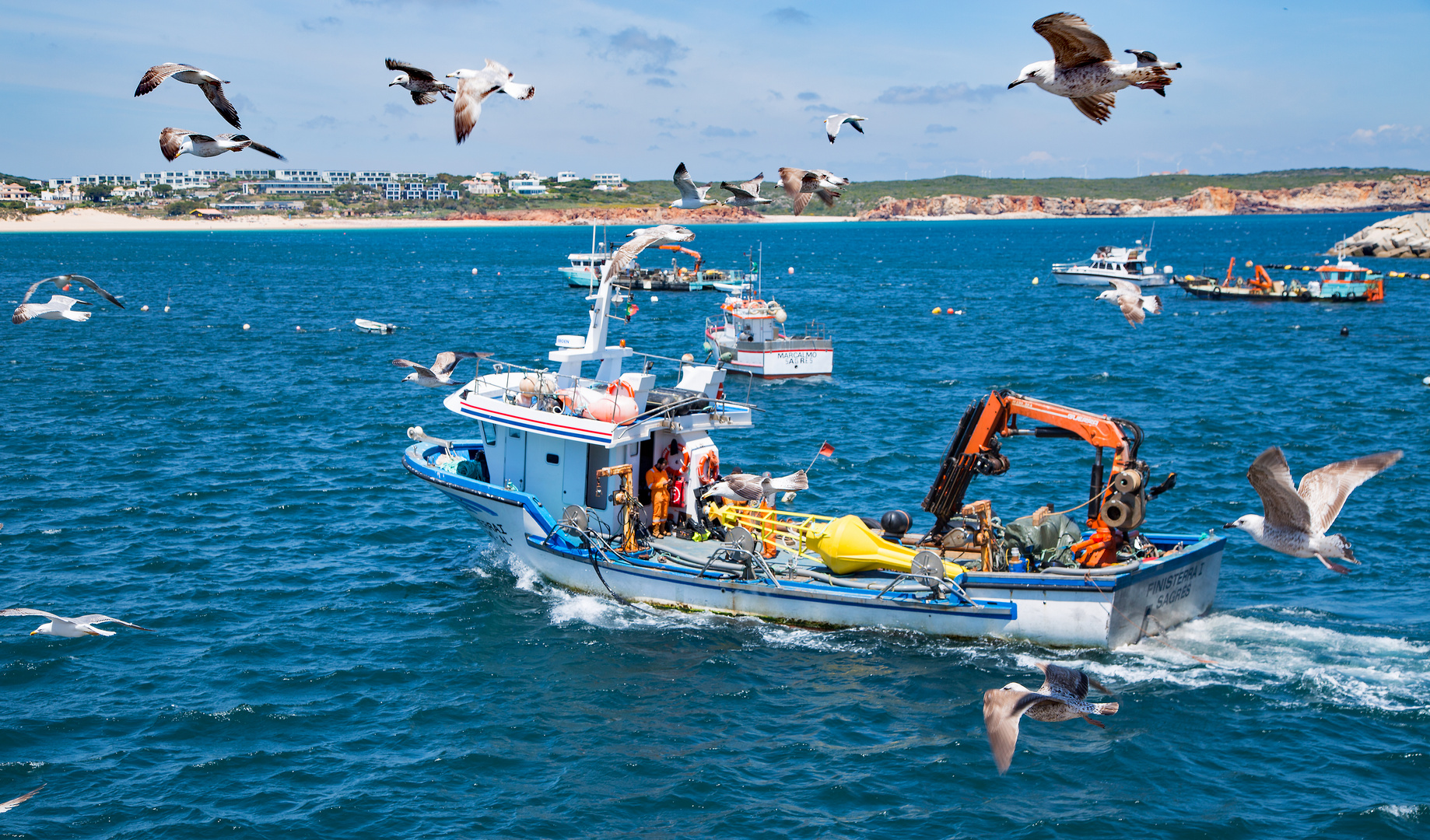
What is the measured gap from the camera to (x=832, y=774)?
14.7 m

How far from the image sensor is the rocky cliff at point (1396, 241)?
112m

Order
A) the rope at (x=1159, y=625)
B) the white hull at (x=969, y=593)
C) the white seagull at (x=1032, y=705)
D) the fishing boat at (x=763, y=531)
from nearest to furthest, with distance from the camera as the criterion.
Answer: the white seagull at (x=1032, y=705) < the rope at (x=1159, y=625) < the white hull at (x=969, y=593) < the fishing boat at (x=763, y=531)

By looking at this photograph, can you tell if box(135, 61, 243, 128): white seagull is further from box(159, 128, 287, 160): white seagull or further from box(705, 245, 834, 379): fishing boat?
box(705, 245, 834, 379): fishing boat

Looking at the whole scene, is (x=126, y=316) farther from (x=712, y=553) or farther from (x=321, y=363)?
(x=712, y=553)

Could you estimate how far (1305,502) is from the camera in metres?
13.5

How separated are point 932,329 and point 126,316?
2017 inches

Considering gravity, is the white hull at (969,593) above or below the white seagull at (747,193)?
below

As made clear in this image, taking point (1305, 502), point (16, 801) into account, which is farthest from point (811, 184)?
point (16, 801)

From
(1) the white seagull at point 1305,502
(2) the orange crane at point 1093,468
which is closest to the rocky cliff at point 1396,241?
(2) the orange crane at point 1093,468

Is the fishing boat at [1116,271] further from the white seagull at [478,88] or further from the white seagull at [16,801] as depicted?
the white seagull at [16,801]

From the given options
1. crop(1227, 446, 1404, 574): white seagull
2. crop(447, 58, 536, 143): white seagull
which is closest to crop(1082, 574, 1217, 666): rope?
crop(1227, 446, 1404, 574): white seagull

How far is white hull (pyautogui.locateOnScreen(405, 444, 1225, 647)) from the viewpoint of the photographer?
17406 mm

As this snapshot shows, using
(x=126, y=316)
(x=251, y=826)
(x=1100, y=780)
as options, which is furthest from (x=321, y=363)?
(x=1100, y=780)

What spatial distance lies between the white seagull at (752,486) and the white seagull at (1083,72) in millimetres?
11284
